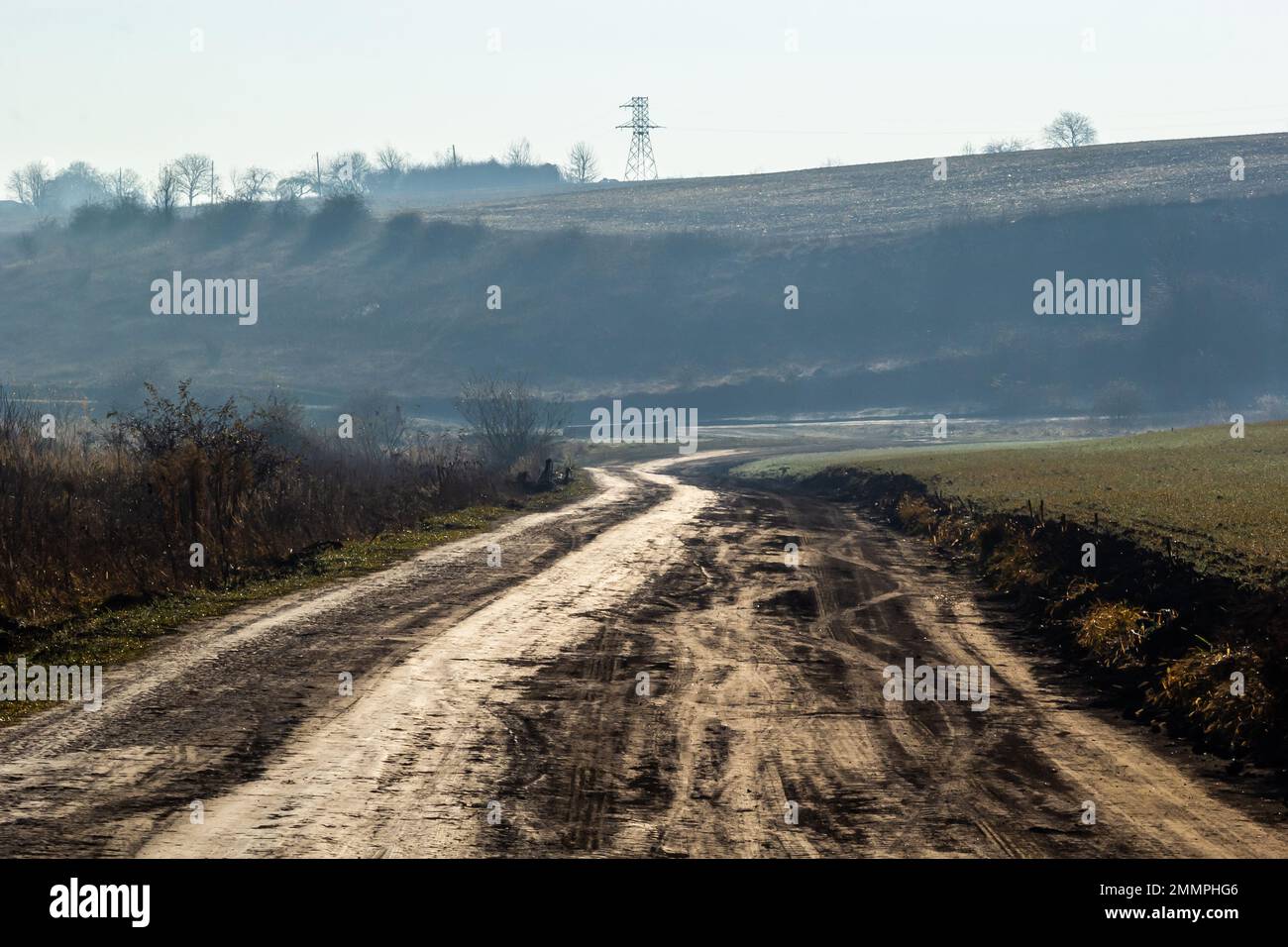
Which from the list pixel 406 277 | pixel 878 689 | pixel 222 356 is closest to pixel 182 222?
pixel 406 277

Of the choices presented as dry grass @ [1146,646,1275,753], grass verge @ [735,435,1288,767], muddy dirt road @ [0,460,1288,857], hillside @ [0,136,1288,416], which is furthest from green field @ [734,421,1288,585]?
hillside @ [0,136,1288,416]

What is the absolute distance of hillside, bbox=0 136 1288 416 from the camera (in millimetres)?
102438

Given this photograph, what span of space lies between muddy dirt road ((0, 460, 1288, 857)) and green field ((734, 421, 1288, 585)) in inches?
123

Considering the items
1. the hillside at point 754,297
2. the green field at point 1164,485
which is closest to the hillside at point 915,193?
the hillside at point 754,297

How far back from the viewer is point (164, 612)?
49.1ft

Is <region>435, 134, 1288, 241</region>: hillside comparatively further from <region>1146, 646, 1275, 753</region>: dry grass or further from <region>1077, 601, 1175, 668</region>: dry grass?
<region>1146, 646, 1275, 753</region>: dry grass

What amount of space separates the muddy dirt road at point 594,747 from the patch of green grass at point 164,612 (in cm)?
47

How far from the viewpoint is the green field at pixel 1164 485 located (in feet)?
53.9

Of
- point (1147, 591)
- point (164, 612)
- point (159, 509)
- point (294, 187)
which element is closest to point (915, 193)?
point (294, 187)

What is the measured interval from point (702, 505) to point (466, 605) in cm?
1849

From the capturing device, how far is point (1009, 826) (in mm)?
7754

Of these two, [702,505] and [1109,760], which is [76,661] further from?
[702,505]

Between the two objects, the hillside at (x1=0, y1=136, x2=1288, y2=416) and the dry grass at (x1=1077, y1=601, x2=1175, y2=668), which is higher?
the hillside at (x1=0, y1=136, x2=1288, y2=416)

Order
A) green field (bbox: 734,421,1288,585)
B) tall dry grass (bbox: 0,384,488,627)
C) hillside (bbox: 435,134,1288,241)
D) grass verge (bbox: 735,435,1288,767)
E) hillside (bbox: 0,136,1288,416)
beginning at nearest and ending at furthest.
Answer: grass verge (bbox: 735,435,1288,767), tall dry grass (bbox: 0,384,488,627), green field (bbox: 734,421,1288,585), hillside (bbox: 0,136,1288,416), hillside (bbox: 435,134,1288,241)
